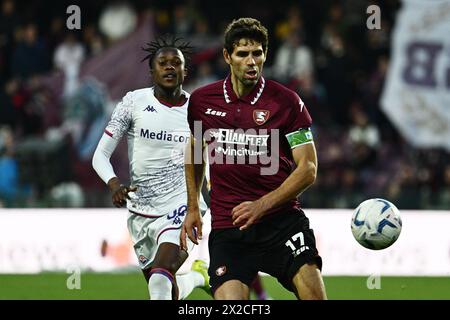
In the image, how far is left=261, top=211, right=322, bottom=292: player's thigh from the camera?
709 centimetres

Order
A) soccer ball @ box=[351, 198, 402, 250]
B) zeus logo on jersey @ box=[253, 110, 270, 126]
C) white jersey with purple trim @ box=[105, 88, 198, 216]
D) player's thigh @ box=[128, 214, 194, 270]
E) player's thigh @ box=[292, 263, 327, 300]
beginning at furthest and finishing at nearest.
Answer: white jersey with purple trim @ box=[105, 88, 198, 216], player's thigh @ box=[128, 214, 194, 270], soccer ball @ box=[351, 198, 402, 250], zeus logo on jersey @ box=[253, 110, 270, 126], player's thigh @ box=[292, 263, 327, 300]

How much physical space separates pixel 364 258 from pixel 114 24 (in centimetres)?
657

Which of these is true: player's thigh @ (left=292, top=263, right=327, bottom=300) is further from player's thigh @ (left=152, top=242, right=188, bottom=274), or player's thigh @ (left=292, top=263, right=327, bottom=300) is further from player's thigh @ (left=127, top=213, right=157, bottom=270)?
player's thigh @ (left=127, top=213, right=157, bottom=270)

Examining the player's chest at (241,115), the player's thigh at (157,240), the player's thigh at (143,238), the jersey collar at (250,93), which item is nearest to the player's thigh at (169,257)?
the player's thigh at (157,240)

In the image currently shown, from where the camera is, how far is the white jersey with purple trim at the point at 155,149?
9180 millimetres

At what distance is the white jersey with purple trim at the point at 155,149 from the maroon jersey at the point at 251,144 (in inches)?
69.1

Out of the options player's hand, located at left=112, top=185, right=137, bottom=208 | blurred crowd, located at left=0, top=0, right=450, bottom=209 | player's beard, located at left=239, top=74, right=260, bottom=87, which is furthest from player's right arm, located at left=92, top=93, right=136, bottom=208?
blurred crowd, located at left=0, top=0, right=450, bottom=209

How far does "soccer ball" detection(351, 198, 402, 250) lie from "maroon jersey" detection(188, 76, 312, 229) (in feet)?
3.28

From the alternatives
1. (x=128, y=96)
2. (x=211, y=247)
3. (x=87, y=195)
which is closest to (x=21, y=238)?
(x=87, y=195)

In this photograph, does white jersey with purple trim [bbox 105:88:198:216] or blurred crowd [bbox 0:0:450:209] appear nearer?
white jersey with purple trim [bbox 105:88:198:216]

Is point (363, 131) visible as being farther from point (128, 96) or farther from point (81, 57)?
point (128, 96)

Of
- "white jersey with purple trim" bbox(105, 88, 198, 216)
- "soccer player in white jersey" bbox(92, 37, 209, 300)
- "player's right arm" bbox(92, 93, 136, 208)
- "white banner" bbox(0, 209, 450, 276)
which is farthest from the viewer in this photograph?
"white banner" bbox(0, 209, 450, 276)

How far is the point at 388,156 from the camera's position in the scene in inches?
652

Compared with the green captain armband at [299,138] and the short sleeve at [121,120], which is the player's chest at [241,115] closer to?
the green captain armband at [299,138]
